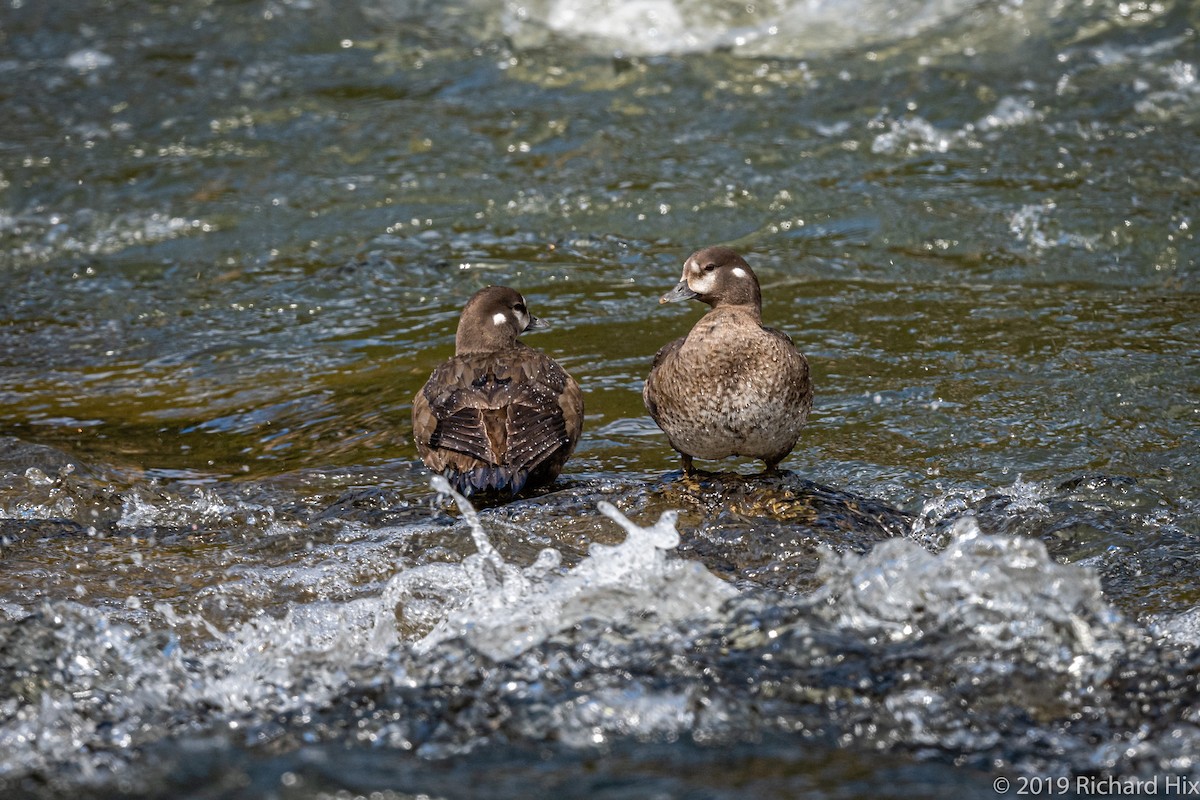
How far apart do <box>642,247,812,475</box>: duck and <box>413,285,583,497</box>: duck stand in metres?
0.45

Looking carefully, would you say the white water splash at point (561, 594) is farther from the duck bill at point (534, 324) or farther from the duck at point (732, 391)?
Result: the duck bill at point (534, 324)

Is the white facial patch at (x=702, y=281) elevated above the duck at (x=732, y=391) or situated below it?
above

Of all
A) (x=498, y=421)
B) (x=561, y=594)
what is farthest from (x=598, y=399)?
(x=561, y=594)

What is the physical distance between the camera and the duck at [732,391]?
570cm

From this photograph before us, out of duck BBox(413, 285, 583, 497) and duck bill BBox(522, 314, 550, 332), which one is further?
duck bill BBox(522, 314, 550, 332)

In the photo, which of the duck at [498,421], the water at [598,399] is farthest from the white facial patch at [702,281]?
the water at [598,399]

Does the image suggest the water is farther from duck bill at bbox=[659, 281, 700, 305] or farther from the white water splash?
duck bill at bbox=[659, 281, 700, 305]

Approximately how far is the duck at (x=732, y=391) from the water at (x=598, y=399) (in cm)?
20

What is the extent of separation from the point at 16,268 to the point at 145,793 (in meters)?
7.42

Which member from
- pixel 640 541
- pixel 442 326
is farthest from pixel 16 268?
pixel 640 541

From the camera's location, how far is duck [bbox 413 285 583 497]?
586cm

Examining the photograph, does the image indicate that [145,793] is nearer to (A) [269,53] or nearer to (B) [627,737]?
(B) [627,737]

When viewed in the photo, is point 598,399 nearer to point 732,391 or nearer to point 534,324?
point 534,324

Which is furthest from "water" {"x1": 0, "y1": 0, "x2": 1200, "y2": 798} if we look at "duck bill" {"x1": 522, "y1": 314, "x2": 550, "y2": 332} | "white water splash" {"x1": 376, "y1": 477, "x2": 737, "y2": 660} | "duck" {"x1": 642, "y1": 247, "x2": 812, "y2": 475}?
"duck bill" {"x1": 522, "y1": 314, "x2": 550, "y2": 332}
